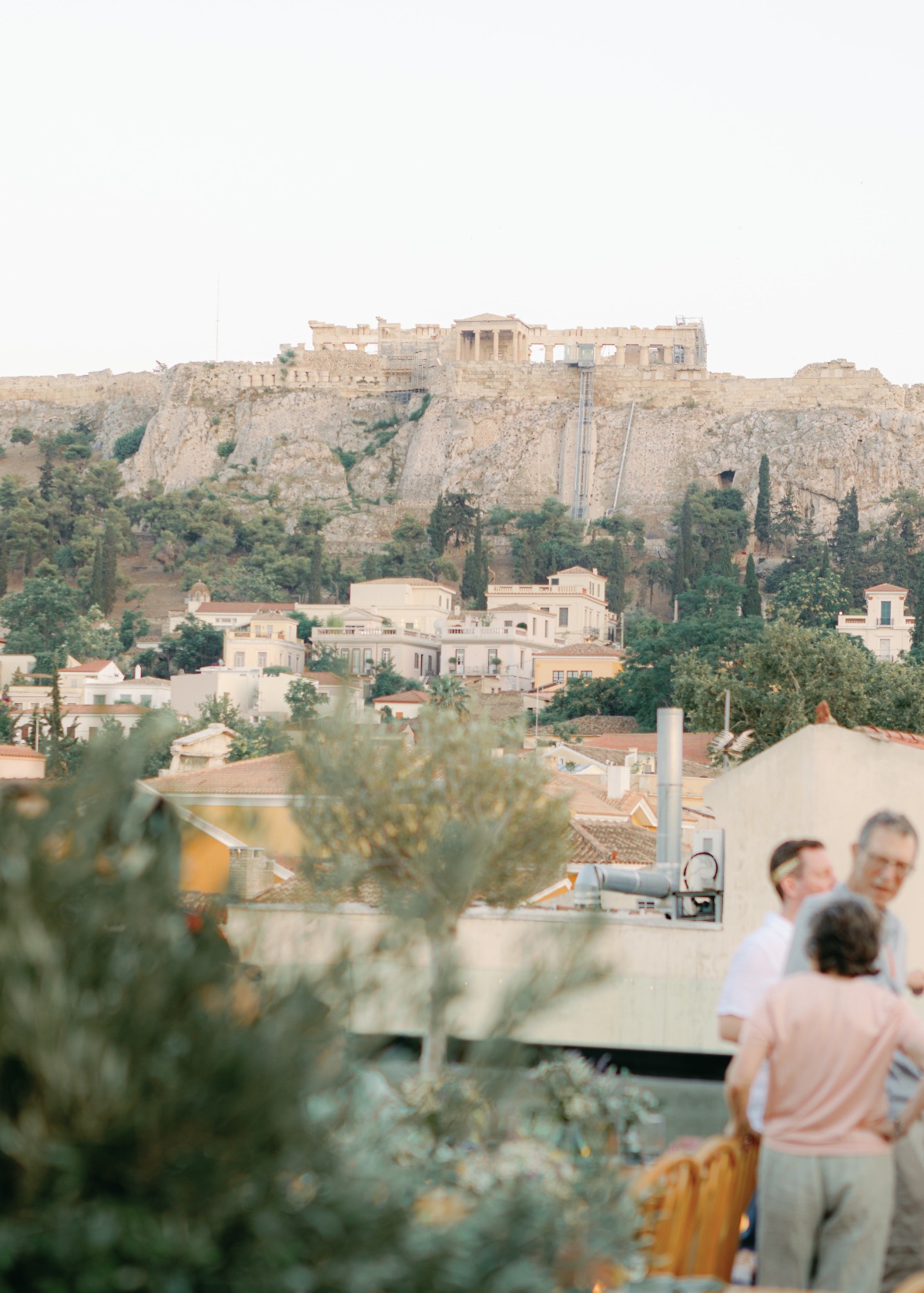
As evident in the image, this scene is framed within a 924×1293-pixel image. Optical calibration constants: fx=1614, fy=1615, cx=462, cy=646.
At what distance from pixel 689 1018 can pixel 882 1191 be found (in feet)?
17.1

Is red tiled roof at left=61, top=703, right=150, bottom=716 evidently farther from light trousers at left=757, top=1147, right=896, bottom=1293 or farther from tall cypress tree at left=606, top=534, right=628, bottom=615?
light trousers at left=757, top=1147, right=896, bottom=1293

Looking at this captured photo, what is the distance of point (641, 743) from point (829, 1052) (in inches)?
1764

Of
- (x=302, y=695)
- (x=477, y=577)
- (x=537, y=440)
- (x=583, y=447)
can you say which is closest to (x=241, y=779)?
(x=302, y=695)

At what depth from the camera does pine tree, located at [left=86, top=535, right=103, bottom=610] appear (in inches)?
3012

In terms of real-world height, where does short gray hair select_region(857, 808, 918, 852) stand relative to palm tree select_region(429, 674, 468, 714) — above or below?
above

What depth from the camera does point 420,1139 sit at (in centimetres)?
287

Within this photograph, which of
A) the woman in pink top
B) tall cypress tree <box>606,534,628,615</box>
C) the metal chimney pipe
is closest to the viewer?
the woman in pink top

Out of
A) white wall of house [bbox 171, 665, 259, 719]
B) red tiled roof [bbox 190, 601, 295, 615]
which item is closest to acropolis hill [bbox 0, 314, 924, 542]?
red tiled roof [bbox 190, 601, 295, 615]

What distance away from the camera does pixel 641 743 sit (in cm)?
4828

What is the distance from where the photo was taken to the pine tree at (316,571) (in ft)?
247

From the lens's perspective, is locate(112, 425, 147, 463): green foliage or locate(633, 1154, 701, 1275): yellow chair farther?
locate(112, 425, 147, 463): green foliage

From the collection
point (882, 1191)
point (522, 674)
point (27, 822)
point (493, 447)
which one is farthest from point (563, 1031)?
point (493, 447)

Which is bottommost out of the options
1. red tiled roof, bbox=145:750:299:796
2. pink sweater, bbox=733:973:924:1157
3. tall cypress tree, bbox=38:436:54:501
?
red tiled roof, bbox=145:750:299:796

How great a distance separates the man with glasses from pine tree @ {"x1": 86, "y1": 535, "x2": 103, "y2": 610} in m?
73.8
